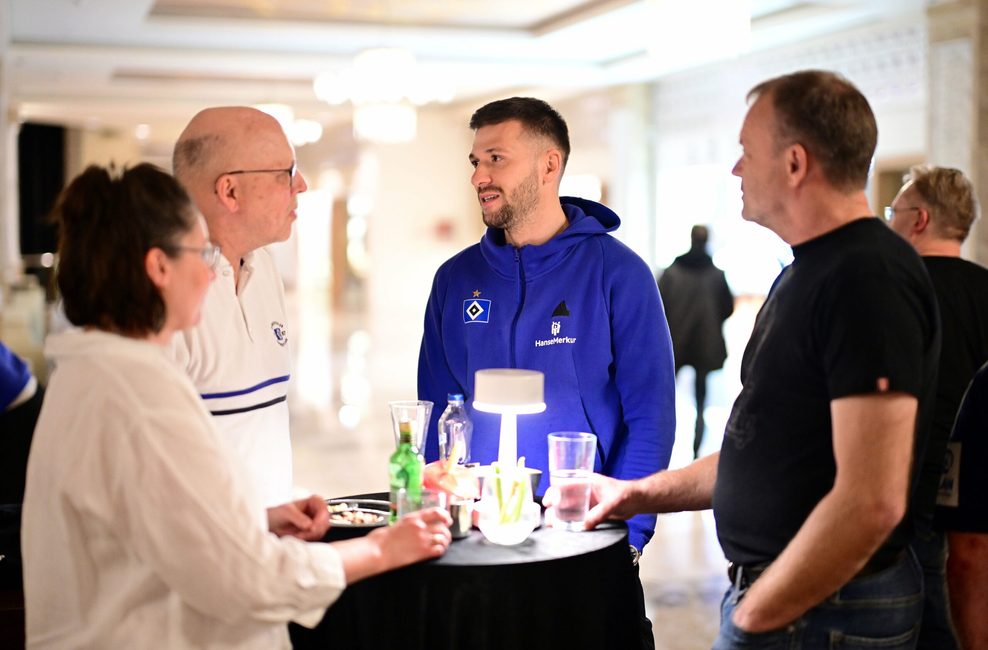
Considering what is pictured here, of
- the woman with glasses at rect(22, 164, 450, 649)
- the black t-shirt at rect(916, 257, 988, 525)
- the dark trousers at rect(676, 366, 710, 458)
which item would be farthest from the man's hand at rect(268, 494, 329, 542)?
the dark trousers at rect(676, 366, 710, 458)

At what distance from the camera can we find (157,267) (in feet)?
5.31

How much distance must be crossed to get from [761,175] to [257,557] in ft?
3.71

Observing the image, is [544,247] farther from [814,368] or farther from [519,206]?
[814,368]

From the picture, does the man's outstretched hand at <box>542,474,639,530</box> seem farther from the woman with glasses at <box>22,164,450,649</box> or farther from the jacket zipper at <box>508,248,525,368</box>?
the woman with glasses at <box>22,164,450,649</box>

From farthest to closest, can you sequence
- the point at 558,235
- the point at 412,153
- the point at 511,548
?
the point at 412,153
the point at 558,235
the point at 511,548

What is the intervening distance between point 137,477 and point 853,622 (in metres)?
1.27

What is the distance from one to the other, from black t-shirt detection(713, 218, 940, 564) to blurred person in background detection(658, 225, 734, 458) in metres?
5.81

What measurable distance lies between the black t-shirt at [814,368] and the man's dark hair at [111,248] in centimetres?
108

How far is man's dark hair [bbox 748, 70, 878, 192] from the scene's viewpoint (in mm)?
1802

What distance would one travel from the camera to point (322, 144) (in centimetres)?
2523

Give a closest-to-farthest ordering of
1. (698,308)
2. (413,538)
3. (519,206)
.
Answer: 1. (413,538)
2. (519,206)
3. (698,308)

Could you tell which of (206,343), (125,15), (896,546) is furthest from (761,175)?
(125,15)

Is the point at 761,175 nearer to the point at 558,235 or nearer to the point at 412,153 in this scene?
the point at 558,235

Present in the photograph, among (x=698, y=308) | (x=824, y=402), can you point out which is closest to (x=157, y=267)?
(x=824, y=402)
